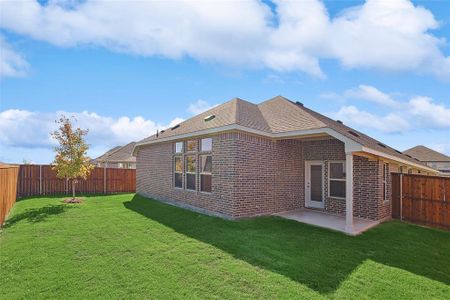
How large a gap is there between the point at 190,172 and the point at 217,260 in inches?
234

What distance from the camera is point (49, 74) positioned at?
959 centimetres

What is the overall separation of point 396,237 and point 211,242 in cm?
554

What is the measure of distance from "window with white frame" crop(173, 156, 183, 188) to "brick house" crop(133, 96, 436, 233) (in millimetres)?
45

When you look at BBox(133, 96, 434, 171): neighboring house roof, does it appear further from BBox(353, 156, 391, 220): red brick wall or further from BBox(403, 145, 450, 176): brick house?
BBox(403, 145, 450, 176): brick house

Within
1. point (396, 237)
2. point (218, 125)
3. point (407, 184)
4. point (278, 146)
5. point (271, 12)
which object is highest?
point (271, 12)

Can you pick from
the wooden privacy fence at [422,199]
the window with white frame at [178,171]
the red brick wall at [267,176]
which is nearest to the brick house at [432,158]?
the wooden privacy fence at [422,199]

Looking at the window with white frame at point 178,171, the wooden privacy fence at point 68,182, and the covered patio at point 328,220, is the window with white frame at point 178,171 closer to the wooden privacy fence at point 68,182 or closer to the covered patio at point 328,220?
the covered patio at point 328,220

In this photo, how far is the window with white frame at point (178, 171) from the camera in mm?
12033

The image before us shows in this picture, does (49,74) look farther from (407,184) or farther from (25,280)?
(407,184)

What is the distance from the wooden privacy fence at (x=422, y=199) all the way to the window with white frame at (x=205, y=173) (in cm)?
746

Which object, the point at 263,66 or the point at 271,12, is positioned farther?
the point at 263,66

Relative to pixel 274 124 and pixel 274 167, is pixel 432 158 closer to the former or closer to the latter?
pixel 274 124

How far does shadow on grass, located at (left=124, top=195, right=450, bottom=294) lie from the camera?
5.41 metres

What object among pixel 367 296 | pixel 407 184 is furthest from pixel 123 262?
pixel 407 184
